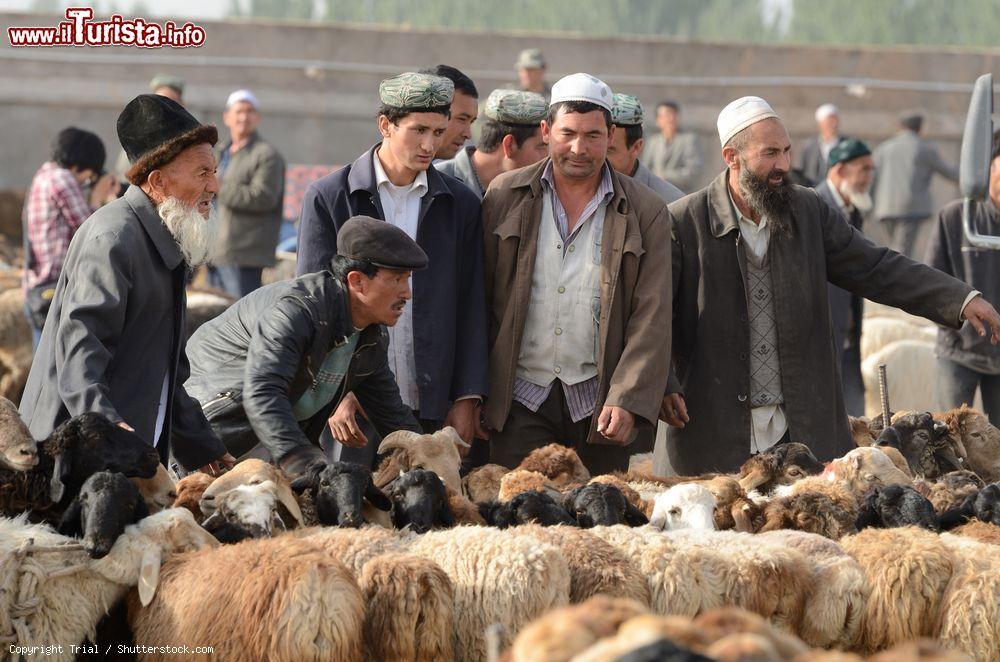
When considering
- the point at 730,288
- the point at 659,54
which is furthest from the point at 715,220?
the point at 659,54

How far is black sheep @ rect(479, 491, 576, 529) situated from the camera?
14.7 ft

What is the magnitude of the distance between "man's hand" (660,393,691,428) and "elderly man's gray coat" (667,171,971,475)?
51mm

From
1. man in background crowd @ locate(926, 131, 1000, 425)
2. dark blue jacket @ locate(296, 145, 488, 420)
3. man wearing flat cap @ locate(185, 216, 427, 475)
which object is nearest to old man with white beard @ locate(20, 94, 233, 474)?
man wearing flat cap @ locate(185, 216, 427, 475)

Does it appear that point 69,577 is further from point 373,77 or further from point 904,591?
point 373,77

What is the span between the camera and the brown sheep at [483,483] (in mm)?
5230

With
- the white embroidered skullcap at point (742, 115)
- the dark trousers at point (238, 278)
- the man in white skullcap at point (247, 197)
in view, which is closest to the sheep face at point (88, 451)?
the white embroidered skullcap at point (742, 115)

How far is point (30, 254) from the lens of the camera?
963 cm

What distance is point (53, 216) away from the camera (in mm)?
9516

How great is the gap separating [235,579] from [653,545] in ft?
3.95

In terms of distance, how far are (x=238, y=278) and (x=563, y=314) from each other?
6.65 metres

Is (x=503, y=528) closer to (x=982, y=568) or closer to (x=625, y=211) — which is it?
(x=982, y=568)

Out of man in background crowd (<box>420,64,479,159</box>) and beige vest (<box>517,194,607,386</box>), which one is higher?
man in background crowd (<box>420,64,479,159</box>)

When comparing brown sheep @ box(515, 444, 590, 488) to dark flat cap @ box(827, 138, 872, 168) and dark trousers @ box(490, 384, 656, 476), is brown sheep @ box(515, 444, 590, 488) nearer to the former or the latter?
dark trousers @ box(490, 384, 656, 476)

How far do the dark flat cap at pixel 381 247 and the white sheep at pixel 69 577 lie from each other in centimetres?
157
